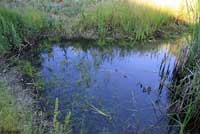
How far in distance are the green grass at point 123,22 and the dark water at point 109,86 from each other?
459 millimetres

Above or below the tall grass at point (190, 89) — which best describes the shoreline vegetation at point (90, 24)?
above

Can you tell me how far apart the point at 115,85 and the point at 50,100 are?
40.0 inches

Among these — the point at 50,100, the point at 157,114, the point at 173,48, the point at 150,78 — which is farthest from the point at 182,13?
the point at 50,100

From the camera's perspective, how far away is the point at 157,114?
368 centimetres

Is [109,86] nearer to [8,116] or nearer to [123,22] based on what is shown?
[8,116]

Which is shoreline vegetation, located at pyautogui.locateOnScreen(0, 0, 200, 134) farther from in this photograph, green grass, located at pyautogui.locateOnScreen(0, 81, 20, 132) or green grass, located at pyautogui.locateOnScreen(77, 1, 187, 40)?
green grass, located at pyautogui.locateOnScreen(0, 81, 20, 132)

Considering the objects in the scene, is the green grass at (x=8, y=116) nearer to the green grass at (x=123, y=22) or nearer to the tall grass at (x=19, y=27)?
the tall grass at (x=19, y=27)

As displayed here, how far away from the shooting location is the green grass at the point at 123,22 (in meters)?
6.05

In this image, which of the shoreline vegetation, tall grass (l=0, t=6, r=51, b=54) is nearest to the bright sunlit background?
the shoreline vegetation

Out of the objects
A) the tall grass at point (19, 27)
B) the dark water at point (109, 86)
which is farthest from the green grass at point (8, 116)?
the tall grass at point (19, 27)

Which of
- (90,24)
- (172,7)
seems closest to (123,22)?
(90,24)

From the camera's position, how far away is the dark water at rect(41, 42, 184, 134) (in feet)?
11.3

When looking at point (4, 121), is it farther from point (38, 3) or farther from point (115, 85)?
point (38, 3)

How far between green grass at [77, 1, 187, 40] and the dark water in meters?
0.46
